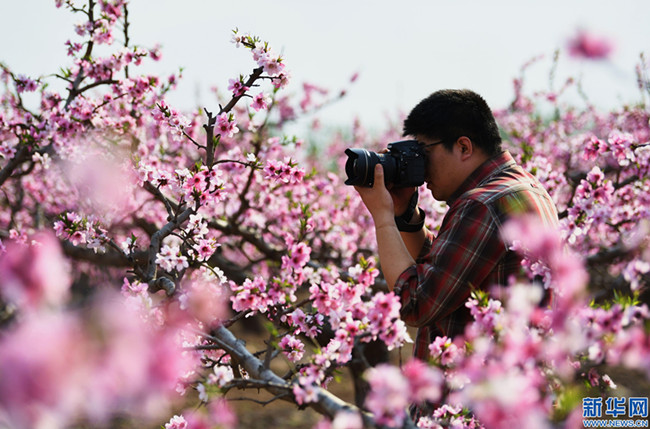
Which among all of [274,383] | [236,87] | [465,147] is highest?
[236,87]

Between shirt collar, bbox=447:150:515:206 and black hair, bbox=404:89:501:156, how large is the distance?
1.9 inches

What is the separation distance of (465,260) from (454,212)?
0.19 metres

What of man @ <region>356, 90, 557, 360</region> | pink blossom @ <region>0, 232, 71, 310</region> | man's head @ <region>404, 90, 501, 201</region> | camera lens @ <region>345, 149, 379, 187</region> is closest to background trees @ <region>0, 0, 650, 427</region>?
pink blossom @ <region>0, 232, 71, 310</region>

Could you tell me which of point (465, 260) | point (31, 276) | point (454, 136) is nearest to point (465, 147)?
point (454, 136)

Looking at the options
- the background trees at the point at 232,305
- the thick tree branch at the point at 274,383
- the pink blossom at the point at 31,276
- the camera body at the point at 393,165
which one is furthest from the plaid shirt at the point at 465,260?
the pink blossom at the point at 31,276

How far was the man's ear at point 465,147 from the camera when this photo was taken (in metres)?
1.87

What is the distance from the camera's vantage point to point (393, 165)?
74.9 inches

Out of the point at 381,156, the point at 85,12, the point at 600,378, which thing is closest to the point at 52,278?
the point at 381,156

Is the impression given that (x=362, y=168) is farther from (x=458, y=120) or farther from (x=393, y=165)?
(x=458, y=120)

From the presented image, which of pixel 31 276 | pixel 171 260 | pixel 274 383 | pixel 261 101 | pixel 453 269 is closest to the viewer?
pixel 31 276

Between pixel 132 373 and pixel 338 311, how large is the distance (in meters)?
0.89

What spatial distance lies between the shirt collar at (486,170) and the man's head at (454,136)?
0.02m

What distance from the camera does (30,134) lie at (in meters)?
3.10

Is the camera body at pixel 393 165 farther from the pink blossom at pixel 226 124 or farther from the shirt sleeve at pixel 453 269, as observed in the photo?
the pink blossom at pixel 226 124
